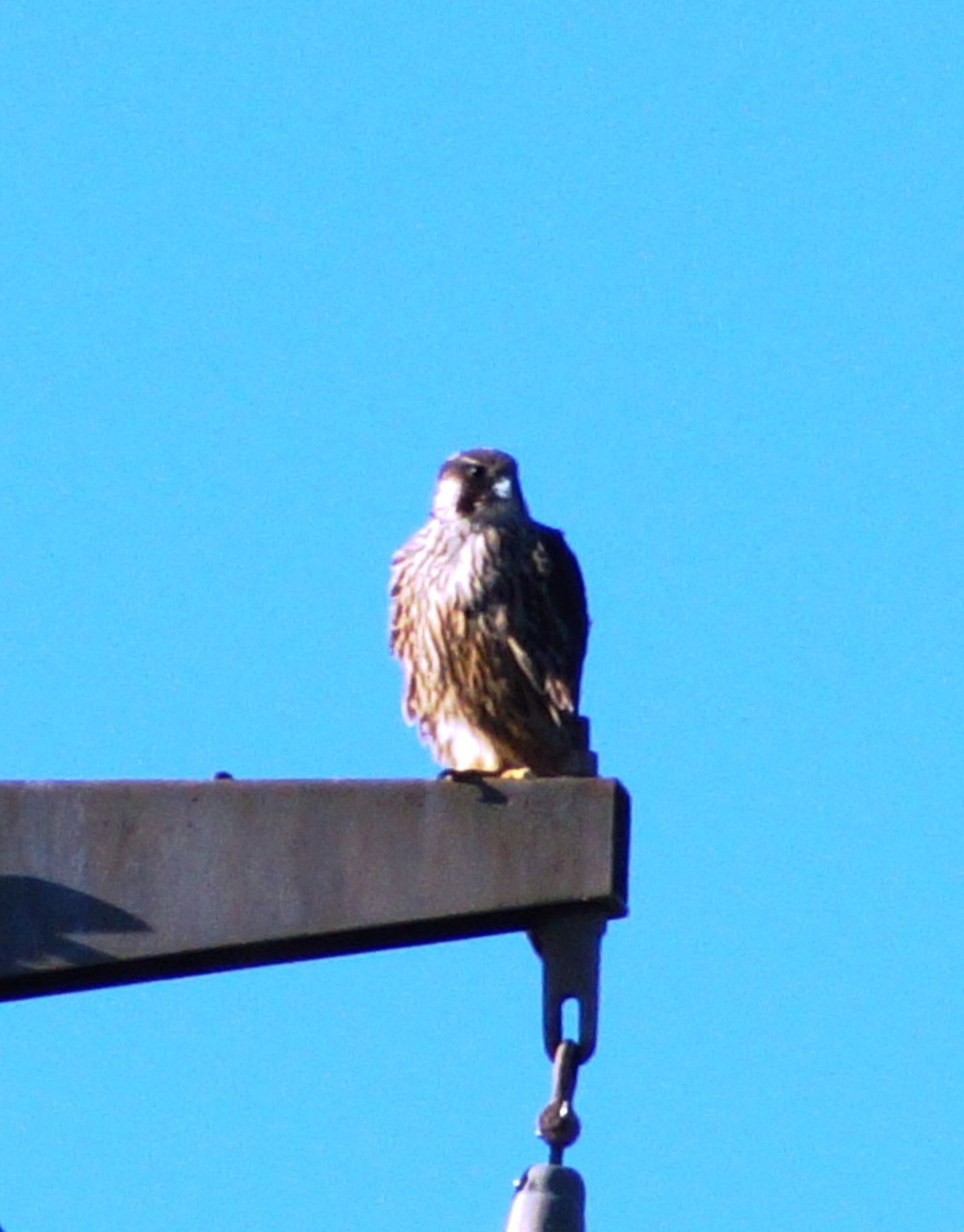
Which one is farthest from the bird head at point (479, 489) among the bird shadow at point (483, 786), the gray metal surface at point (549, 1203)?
the gray metal surface at point (549, 1203)

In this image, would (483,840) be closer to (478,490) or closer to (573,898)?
(573,898)

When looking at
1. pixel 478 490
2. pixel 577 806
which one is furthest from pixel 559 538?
pixel 577 806

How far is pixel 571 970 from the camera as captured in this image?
2.96 meters

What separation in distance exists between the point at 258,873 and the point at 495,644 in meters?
3.45

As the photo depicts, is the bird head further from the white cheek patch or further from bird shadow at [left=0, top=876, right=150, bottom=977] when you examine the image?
bird shadow at [left=0, top=876, right=150, bottom=977]

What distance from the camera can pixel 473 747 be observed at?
6.40m

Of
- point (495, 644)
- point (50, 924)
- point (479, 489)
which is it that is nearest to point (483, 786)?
point (50, 924)

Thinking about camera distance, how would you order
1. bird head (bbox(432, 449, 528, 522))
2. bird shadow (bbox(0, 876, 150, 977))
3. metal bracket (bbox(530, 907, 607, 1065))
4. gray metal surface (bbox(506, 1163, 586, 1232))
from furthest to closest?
bird head (bbox(432, 449, 528, 522)), metal bracket (bbox(530, 907, 607, 1065)), bird shadow (bbox(0, 876, 150, 977)), gray metal surface (bbox(506, 1163, 586, 1232))

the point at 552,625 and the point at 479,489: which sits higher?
the point at 479,489

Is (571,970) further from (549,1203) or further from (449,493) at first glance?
(449,493)

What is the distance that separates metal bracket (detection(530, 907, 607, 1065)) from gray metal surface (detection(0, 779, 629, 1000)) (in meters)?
0.02

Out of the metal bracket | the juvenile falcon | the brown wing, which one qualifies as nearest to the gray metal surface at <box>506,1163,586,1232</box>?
the metal bracket

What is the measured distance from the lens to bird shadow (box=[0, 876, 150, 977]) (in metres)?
2.82

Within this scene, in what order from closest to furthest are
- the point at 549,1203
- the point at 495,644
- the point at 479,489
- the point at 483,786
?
the point at 549,1203 < the point at 483,786 < the point at 495,644 < the point at 479,489
